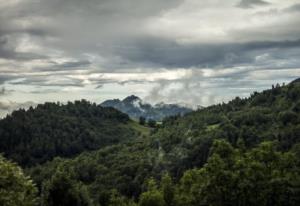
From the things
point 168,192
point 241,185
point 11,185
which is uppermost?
point 11,185

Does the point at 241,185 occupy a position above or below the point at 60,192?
below

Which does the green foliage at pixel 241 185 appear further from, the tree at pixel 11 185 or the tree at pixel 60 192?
the tree at pixel 11 185

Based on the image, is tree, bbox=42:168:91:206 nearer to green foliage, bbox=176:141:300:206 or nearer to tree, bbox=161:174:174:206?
green foliage, bbox=176:141:300:206

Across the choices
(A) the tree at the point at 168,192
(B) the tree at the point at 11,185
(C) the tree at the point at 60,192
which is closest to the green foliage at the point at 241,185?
(A) the tree at the point at 168,192

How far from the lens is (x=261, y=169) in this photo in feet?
305

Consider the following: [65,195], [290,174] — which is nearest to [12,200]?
[65,195]

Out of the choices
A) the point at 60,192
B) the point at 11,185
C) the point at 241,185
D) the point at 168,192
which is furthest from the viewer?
the point at 168,192

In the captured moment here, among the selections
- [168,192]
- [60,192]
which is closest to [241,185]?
[168,192]

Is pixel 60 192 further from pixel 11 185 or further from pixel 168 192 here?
pixel 11 185

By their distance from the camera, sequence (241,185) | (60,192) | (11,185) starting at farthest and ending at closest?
(241,185)
(60,192)
(11,185)

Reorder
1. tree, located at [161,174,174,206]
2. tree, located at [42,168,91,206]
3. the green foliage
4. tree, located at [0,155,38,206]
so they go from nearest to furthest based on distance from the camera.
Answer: tree, located at [0,155,38,206], tree, located at [42,168,91,206], the green foliage, tree, located at [161,174,174,206]

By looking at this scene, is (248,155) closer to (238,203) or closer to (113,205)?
(238,203)

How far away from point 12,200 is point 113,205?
193 feet

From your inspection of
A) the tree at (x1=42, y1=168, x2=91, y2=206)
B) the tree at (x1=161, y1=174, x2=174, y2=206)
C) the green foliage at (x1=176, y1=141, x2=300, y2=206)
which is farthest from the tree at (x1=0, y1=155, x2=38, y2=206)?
the tree at (x1=161, y1=174, x2=174, y2=206)
